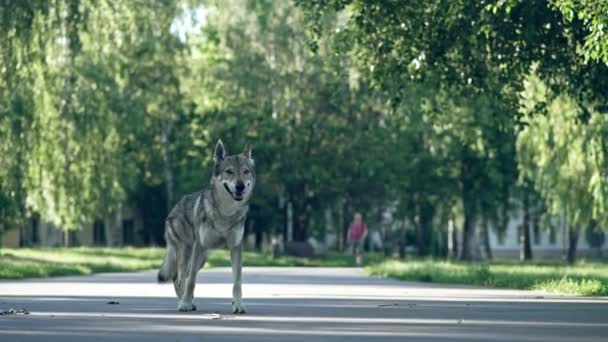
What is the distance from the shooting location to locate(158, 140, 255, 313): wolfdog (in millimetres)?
16516

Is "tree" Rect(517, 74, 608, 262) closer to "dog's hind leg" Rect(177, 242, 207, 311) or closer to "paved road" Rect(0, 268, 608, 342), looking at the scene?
"paved road" Rect(0, 268, 608, 342)

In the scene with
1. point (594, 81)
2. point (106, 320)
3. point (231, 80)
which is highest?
point (231, 80)

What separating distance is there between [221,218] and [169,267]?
4.47 ft

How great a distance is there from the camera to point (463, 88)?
29.1 m

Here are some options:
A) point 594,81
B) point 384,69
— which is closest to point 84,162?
point 384,69

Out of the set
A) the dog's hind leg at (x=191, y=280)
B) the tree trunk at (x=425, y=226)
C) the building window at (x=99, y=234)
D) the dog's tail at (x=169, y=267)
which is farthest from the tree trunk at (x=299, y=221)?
the dog's hind leg at (x=191, y=280)

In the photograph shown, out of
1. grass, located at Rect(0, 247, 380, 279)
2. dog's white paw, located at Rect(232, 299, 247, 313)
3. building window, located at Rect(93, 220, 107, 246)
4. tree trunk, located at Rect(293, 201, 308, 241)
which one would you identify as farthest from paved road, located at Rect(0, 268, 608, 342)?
building window, located at Rect(93, 220, 107, 246)

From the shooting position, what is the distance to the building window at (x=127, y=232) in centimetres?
11088

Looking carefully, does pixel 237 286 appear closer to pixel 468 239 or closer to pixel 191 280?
pixel 191 280

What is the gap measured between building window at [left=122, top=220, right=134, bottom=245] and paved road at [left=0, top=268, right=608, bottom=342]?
284 feet

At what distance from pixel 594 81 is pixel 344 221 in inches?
2178

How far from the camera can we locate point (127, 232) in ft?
370

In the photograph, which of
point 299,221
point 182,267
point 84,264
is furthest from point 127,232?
point 182,267

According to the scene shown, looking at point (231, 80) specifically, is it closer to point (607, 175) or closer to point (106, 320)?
point (607, 175)
